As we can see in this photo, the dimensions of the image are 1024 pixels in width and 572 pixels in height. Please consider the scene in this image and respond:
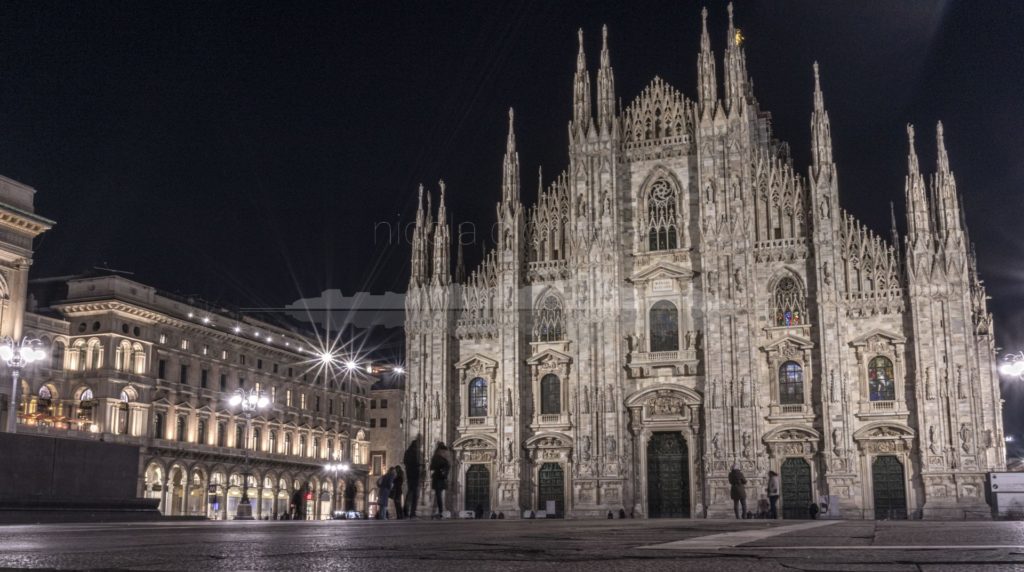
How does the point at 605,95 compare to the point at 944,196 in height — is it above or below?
above

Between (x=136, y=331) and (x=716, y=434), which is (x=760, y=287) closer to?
(x=716, y=434)

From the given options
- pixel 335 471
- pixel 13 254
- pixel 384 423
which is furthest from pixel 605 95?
pixel 384 423

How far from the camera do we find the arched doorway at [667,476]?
38344 mm

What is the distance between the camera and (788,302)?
3819 centimetres

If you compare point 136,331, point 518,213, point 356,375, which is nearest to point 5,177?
point 136,331

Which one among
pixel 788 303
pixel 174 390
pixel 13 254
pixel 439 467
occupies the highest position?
pixel 13 254

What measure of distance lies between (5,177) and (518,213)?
67.2ft

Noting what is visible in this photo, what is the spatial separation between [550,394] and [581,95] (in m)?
12.3

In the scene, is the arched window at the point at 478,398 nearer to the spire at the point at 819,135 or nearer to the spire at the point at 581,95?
the spire at the point at 581,95

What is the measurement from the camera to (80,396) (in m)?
52.5

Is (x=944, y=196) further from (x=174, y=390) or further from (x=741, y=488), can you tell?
(x=174, y=390)

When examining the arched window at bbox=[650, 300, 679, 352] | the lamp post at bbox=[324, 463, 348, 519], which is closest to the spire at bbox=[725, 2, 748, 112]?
the arched window at bbox=[650, 300, 679, 352]

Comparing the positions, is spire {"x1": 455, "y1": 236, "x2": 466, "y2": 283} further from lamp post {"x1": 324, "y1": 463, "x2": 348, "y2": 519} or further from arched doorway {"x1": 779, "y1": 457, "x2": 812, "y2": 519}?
lamp post {"x1": 324, "y1": 463, "x2": 348, "y2": 519}

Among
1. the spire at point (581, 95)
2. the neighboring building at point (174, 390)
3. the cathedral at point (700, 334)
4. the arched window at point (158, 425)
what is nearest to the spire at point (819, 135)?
the cathedral at point (700, 334)
